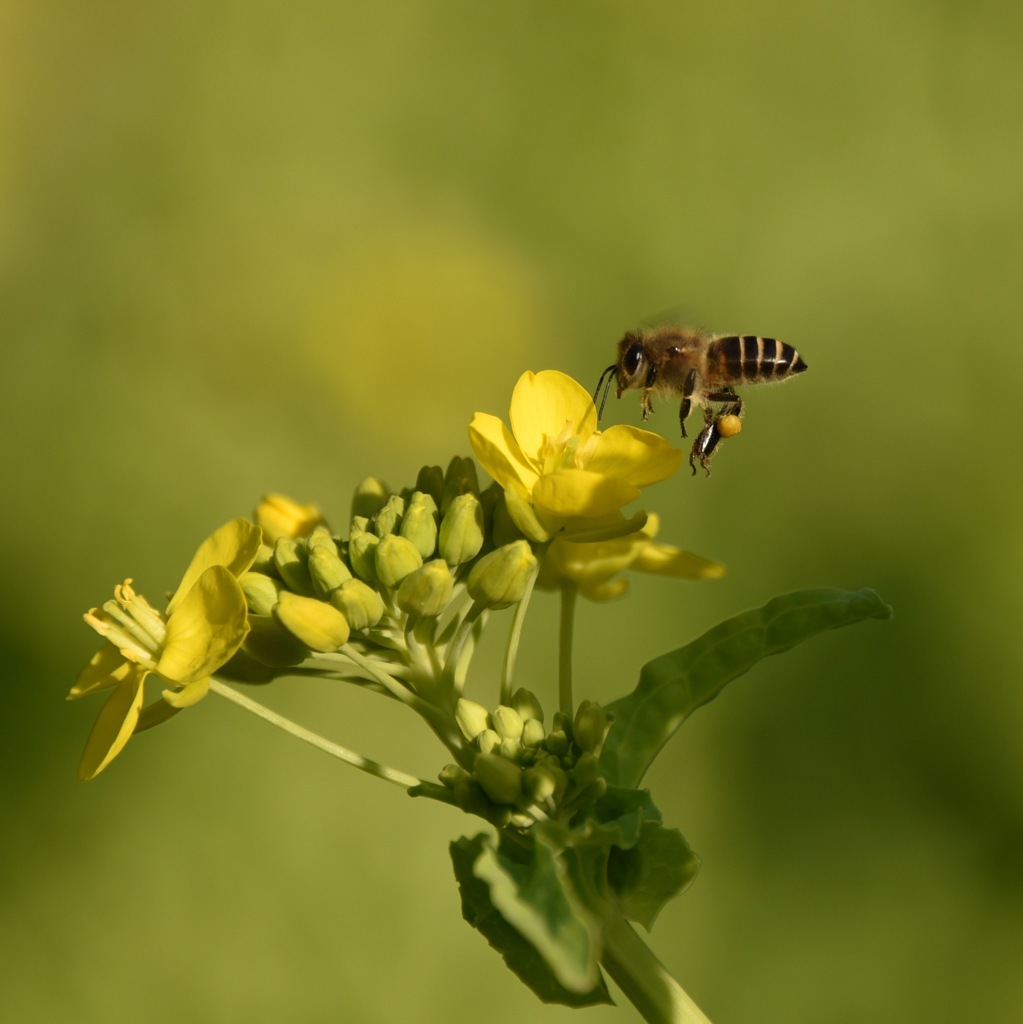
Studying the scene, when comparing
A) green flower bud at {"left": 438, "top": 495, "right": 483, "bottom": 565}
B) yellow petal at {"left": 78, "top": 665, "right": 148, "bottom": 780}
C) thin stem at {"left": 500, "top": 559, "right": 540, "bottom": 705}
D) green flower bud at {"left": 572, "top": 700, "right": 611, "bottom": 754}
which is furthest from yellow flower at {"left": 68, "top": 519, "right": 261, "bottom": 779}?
green flower bud at {"left": 572, "top": 700, "right": 611, "bottom": 754}

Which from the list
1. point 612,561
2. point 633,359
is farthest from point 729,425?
point 612,561

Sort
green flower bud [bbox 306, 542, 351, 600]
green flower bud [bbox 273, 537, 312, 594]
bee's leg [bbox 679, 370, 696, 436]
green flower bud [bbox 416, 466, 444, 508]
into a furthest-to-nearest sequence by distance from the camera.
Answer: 1. bee's leg [bbox 679, 370, 696, 436]
2. green flower bud [bbox 416, 466, 444, 508]
3. green flower bud [bbox 273, 537, 312, 594]
4. green flower bud [bbox 306, 542, 351, 600]

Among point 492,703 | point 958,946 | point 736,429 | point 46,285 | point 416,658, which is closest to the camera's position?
point 416,658

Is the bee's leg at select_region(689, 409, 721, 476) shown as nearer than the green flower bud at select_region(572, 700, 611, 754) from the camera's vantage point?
No

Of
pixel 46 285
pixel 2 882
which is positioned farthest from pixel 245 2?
pixel 2 882

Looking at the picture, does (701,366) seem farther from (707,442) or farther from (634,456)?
(634,456)

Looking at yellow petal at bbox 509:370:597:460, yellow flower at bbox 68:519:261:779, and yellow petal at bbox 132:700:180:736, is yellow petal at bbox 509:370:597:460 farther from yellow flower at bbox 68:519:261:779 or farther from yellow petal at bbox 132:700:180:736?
yellow petal at bbox 132:700:180:736

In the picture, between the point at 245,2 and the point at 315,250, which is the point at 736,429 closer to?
the point at 315,250
